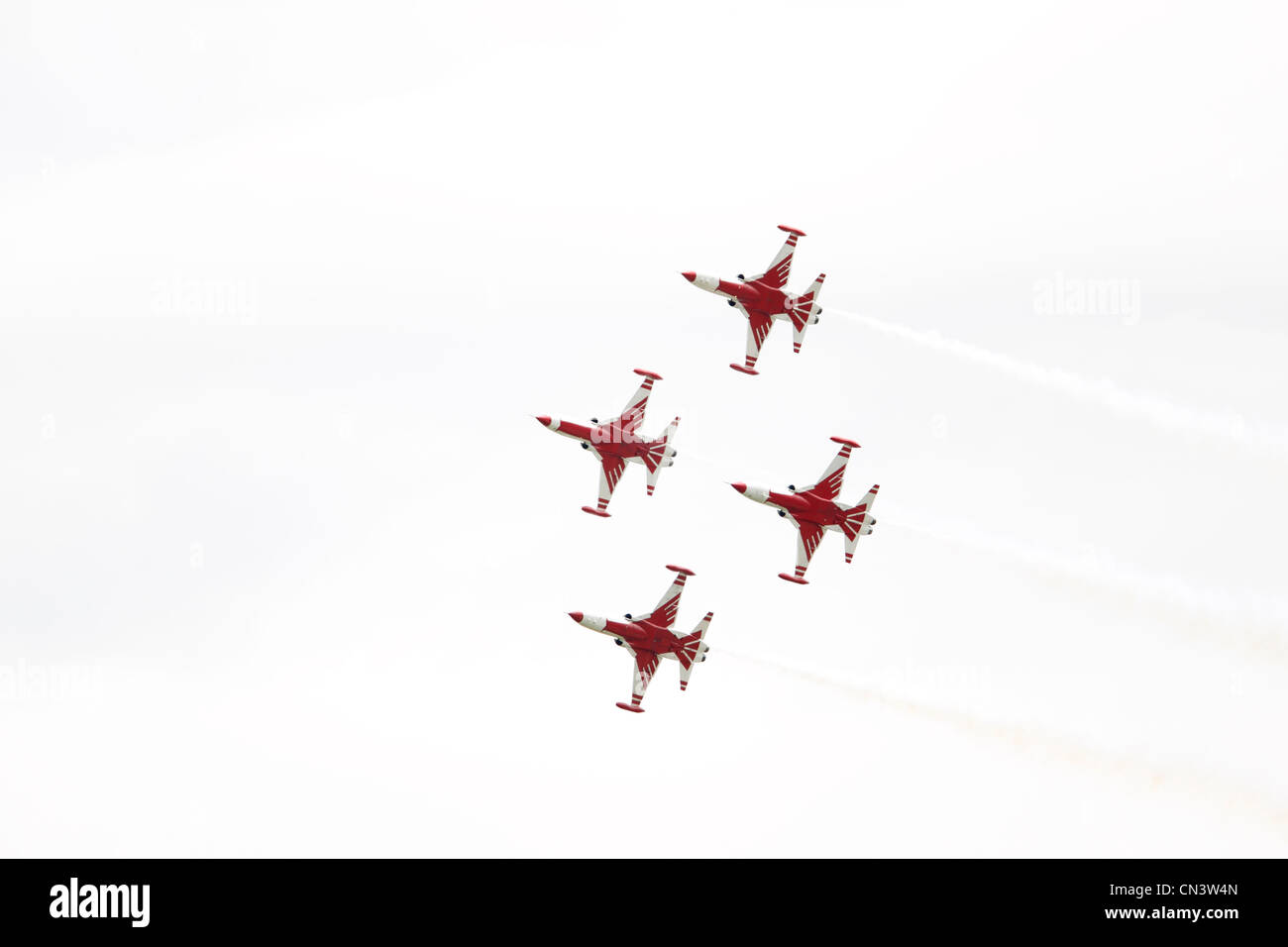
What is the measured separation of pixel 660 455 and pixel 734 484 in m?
4.29

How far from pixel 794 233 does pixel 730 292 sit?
468 centimetres

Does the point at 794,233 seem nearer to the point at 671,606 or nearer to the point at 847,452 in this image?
the point at 847,452

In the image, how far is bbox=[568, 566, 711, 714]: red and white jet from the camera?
125 m

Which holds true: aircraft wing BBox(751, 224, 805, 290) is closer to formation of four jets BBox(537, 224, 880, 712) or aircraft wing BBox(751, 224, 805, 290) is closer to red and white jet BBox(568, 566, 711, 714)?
formation of four jets BBox(537, 224, 880, 712)

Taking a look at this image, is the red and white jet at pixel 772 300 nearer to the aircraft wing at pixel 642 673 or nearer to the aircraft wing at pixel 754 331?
the aircraft wing at pixel 754 331

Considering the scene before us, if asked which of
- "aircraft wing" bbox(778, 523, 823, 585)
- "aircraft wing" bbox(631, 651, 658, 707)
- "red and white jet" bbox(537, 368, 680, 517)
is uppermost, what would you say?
"red and white jet" bbox(537, 368, 680, 517)

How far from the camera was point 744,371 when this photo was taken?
12731 centimetres

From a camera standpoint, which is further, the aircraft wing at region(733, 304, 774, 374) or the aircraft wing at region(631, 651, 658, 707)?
the aircraft wing at region(733, 304, 774, 374)

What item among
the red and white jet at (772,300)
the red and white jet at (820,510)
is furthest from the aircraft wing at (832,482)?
the red and white jet at (772,300)

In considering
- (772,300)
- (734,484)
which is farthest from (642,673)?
(772,300)

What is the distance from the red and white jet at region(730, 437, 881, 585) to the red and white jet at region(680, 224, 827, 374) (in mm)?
6639

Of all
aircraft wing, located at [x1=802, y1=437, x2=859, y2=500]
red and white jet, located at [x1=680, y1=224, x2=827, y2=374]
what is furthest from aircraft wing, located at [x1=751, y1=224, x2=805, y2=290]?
aircraft wing, located at [x1=802, y1=437, x2=859, y2=500]
